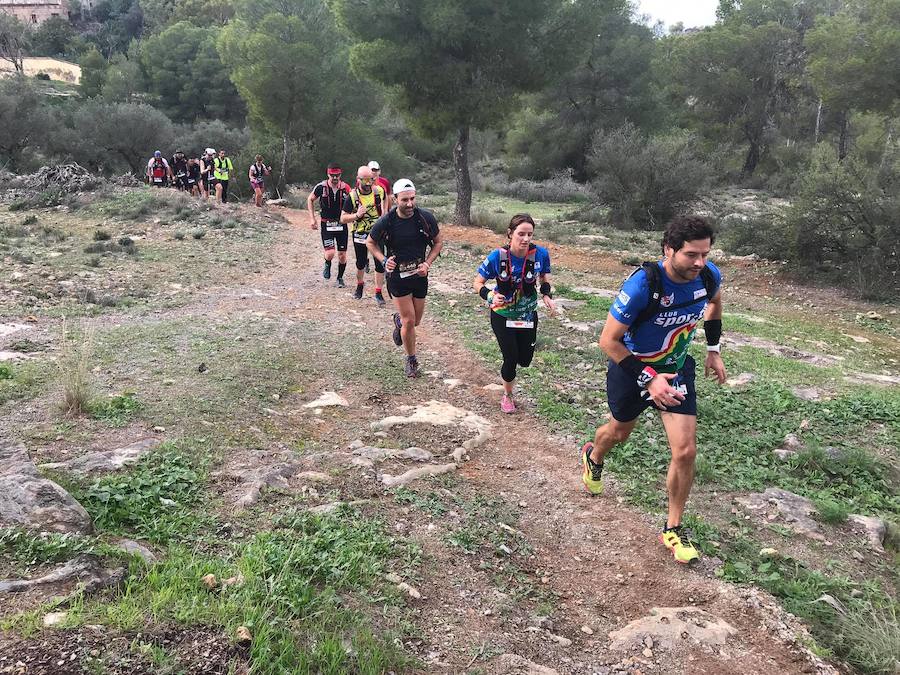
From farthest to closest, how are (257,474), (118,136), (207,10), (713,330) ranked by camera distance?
1. (207,10)
2. (118,136)
3. (713,330)
4. (257,474)

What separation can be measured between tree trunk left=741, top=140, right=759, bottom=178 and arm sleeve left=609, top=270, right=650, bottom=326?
115 feet

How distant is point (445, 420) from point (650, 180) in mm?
17147

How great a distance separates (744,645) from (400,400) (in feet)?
12.3

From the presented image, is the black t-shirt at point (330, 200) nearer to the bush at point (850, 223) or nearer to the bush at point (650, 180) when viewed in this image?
the bush at point (850, 223)

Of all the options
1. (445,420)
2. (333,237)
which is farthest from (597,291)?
(445,420)

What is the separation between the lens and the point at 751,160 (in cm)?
3503

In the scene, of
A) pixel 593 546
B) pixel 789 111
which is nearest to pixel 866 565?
pixel 593 546

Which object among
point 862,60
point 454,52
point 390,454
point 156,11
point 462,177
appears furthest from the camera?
point 156,11

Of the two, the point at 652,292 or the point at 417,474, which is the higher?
the point at 652,292

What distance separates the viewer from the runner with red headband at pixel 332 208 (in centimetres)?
995

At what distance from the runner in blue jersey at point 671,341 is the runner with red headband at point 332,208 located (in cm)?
690

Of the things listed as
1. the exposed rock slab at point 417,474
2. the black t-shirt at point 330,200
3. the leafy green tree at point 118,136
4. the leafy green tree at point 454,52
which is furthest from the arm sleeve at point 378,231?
the leafy green tree at point 118,136

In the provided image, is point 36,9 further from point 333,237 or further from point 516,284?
point 516,284

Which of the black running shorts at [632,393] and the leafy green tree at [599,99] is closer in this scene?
the black running shorts at [632,393]
